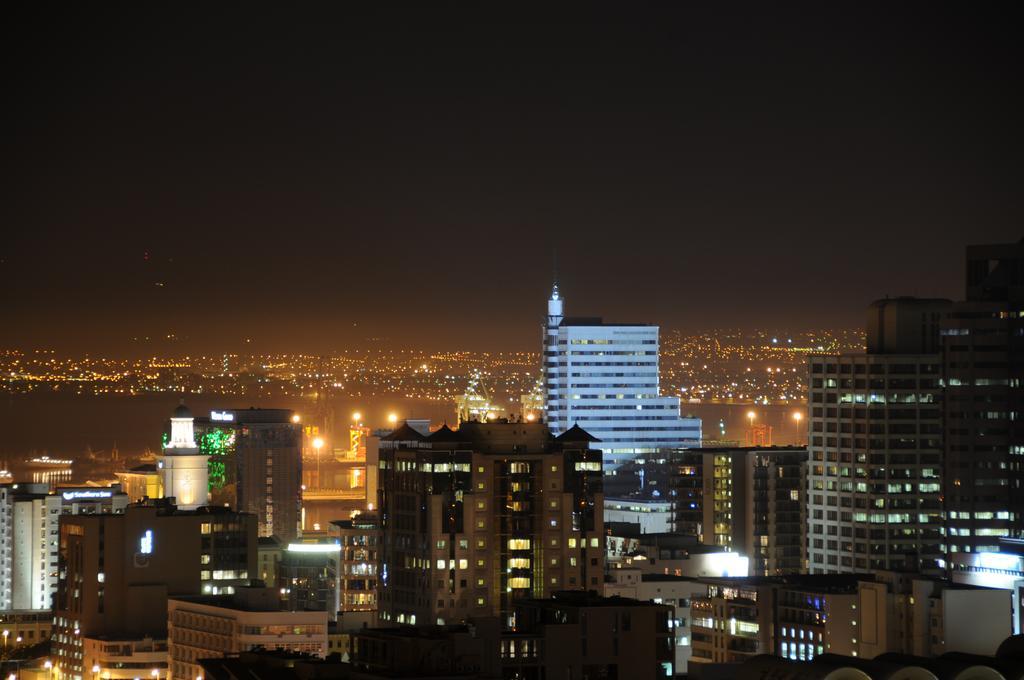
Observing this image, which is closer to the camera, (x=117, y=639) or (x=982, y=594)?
(x=982, y=594)

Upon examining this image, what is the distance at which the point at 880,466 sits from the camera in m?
71.6

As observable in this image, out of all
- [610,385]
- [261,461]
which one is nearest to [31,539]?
[261,461]

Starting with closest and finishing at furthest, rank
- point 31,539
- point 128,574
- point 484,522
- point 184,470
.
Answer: point 484,522 → point 128,574 → point 31,539 → point 184,470

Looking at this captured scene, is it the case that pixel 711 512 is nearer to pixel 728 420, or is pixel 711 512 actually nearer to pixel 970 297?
pixel 970 297

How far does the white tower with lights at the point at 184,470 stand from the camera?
93.0 meters

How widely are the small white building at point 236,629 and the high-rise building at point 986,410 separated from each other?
79.3ft

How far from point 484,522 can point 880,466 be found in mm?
19479

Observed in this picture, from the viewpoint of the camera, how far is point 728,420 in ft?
509

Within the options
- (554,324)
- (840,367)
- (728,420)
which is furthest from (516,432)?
(728,420)

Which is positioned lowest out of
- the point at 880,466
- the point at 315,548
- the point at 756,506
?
the point at 315,548

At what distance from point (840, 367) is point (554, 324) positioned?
39.2 metres

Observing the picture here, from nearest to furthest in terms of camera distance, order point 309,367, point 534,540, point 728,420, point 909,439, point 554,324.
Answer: point 534,540
point 909,439
point 554,324
point 728,420
point 309,367

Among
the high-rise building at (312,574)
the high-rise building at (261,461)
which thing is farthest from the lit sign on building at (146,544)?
the high-rise building at (261,461)

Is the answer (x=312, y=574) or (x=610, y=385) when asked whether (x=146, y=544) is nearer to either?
(x=312, y=574)
